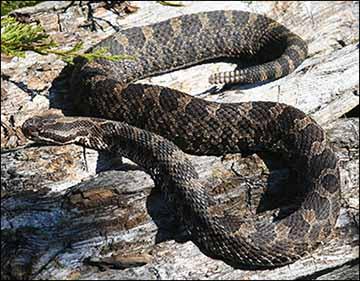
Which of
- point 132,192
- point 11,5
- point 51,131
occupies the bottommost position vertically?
point 132,192

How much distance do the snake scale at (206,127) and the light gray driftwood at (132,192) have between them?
0.15 meters

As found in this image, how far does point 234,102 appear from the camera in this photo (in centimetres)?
753

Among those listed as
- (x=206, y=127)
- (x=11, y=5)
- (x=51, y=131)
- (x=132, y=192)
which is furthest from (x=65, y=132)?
(x=11, y=5)

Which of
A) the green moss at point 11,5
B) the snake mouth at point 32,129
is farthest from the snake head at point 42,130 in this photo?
the green moss at point 11,5

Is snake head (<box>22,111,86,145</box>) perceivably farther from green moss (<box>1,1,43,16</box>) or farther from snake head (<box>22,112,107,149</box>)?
green moss (<box>1,1,43,16</box>)

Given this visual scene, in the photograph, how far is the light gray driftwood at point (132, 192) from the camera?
18.2 feet

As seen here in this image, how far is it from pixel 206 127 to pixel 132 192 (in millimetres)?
1375

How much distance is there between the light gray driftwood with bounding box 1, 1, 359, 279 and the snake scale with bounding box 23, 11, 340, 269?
0.15 meters

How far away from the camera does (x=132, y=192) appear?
606 cm

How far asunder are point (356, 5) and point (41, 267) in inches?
249

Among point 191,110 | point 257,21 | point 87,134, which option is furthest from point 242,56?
point 87,134

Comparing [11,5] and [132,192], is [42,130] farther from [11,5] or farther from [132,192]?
[11,5]

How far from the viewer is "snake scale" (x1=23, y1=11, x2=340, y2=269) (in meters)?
5.79

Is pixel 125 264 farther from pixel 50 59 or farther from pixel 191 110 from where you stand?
pixel 50 59
